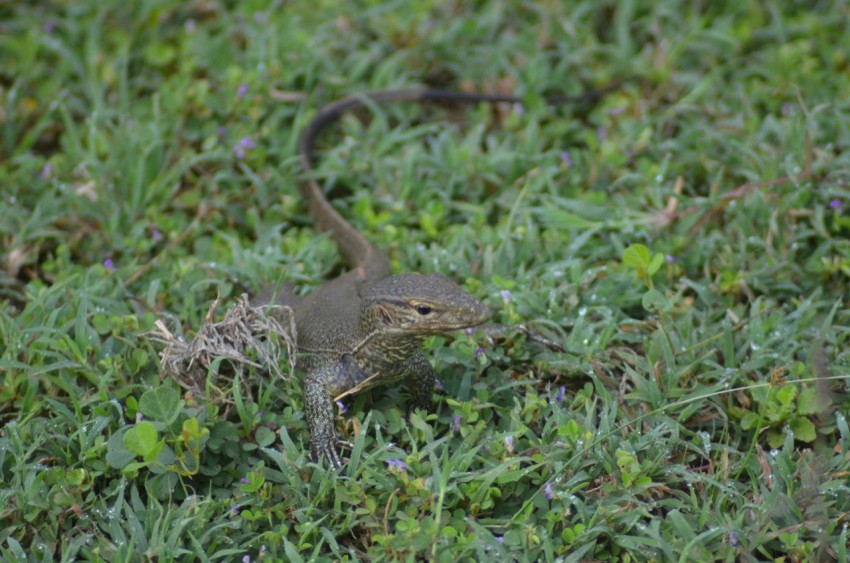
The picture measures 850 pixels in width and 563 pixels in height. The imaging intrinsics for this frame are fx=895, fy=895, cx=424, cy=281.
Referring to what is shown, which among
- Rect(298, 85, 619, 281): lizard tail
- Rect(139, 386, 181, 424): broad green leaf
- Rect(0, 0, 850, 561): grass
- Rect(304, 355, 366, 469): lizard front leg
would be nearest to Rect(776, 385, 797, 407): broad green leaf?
Rect(0, 0, 850, 561): grass

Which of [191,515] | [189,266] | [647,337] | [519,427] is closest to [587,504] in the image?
[519,427]

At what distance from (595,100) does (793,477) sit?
12.2 feet

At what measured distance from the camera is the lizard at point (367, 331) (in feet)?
13.1

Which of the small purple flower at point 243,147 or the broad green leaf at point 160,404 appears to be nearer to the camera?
the broad green leaf at point 160,404

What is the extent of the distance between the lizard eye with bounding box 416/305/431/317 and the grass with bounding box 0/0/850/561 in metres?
0.49

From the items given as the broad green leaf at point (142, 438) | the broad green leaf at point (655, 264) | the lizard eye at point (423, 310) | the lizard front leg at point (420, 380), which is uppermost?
the lizard eye at point (423, 310)

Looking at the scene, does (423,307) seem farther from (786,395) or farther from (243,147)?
(243,147)

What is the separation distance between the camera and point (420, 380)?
171 inches

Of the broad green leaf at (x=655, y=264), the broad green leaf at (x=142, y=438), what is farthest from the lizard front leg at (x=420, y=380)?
the broad green leaf at (x=655, y=264)

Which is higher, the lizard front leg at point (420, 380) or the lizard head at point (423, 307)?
the lizard head at point (423, 307)

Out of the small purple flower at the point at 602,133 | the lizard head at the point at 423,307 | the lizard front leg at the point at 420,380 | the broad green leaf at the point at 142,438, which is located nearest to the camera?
the broad green leaf at the point at 142,438

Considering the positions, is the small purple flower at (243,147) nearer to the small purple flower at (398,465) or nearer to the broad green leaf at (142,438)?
the broad green leaf at (142,438)

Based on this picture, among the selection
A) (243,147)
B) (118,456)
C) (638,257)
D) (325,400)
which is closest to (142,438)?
(118,456)

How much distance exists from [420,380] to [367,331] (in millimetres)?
368
